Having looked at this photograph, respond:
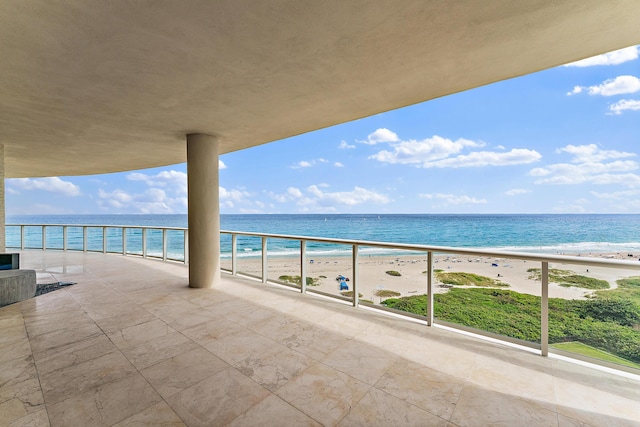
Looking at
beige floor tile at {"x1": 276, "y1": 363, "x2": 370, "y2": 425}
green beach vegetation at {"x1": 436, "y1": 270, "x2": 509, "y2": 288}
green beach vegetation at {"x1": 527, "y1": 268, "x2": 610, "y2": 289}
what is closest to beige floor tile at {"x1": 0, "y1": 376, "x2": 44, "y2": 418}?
beige floor tile at {"x1": 276, "y1": 363, "x2": 370, "y2": 425}

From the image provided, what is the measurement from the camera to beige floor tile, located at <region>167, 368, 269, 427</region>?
1.67m

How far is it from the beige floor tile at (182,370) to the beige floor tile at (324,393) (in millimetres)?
713

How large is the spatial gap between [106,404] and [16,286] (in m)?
3.82

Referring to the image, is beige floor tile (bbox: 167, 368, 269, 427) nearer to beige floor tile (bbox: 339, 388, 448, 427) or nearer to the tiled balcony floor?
the tiled balcony floor

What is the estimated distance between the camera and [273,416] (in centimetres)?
168

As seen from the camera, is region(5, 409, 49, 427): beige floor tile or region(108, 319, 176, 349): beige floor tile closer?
region(5, 409, 49, 427): beige floor tile

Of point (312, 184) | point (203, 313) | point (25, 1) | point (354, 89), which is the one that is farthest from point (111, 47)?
point (312, 184)

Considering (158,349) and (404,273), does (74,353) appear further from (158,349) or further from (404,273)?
(404,273)

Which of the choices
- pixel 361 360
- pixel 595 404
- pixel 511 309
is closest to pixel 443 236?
pixel 511 309

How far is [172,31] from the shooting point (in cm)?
200

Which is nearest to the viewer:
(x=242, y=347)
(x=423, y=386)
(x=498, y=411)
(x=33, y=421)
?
(x=33, y=421)

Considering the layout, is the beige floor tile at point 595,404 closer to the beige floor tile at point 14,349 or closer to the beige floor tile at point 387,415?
the beige floor tile at point 387,415

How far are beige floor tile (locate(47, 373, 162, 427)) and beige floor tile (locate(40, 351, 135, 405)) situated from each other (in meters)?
0.08

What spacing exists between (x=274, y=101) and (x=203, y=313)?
3050mm
